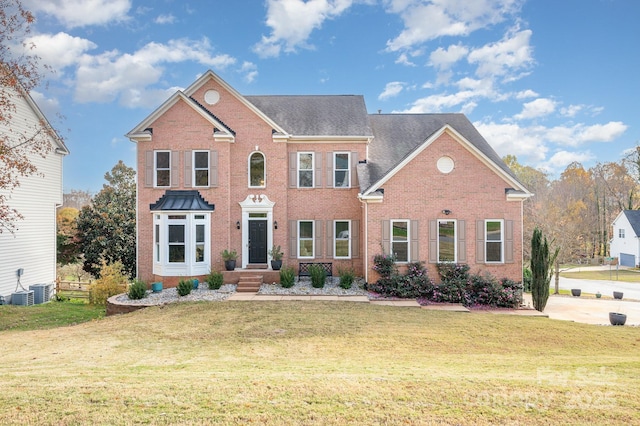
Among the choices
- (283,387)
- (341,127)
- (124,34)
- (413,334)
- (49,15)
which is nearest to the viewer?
(283,387)

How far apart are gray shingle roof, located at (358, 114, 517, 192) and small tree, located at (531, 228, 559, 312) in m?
4.26

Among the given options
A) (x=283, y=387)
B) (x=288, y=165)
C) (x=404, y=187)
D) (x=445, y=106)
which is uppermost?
(x=445, y=106)

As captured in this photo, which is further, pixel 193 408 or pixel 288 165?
pixel 288 165

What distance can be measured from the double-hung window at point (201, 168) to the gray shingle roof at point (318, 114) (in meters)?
4.25

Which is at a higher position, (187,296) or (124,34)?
(124,34)

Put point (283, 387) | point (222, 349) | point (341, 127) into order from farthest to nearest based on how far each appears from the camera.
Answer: point (341, 127) < point (222, 349) < point (283, 387)

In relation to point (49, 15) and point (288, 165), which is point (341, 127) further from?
point (49, 15)

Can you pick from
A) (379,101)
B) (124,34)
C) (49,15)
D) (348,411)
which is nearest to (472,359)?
(348,411)

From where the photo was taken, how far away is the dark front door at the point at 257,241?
18219 millimetres

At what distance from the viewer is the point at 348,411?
4.40m

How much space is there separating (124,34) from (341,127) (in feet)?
45.6

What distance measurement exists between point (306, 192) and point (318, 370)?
12.9 metres

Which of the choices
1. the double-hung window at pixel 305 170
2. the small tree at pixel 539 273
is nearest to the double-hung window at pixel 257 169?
the double-hung window at pixel 305 170

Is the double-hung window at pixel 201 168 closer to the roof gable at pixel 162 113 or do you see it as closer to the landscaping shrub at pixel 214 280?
the roof gable at pixel 162 113
